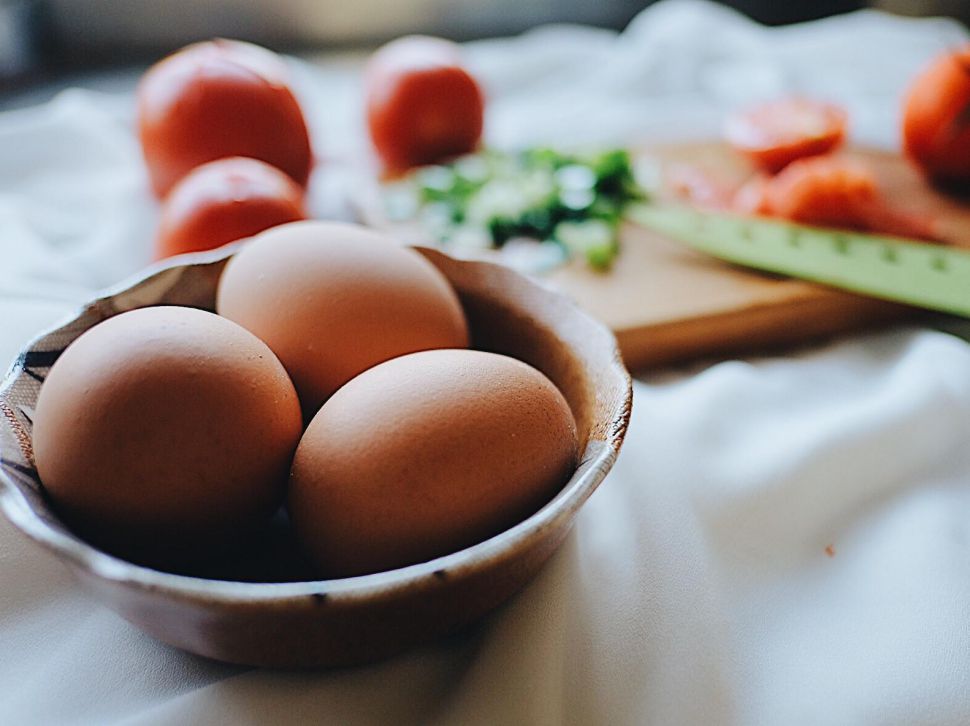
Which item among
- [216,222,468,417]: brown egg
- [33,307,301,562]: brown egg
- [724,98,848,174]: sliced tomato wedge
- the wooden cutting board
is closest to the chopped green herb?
the wooden cutting board

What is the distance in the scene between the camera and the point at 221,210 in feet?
1.77

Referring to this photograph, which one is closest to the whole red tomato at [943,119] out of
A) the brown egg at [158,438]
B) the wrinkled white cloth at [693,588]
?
the wrinkled white cloth at [693,588]

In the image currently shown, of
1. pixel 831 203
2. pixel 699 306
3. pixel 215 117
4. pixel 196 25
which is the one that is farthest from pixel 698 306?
pixel 196 25

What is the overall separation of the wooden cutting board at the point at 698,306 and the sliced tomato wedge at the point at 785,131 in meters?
0.17

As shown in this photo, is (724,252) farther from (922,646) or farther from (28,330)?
(28,330)

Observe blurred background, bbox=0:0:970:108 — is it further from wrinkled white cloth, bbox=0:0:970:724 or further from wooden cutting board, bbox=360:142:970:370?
wooden cutting board, bbox=360:142:970:370

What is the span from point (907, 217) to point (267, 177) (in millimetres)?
534

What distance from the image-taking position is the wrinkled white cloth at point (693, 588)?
0.33 metres

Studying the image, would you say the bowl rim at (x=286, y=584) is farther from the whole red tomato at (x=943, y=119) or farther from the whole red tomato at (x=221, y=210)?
the whole red tomato at (x=943, y=119)

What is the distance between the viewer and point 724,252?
64cm

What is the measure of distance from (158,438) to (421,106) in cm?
57

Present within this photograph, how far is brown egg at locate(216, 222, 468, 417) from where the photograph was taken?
38 cm

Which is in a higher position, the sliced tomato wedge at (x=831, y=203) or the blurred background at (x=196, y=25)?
the blurred background at (x=196, y=25)

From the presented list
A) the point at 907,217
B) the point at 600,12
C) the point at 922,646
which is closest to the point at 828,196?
the point at 907,217
